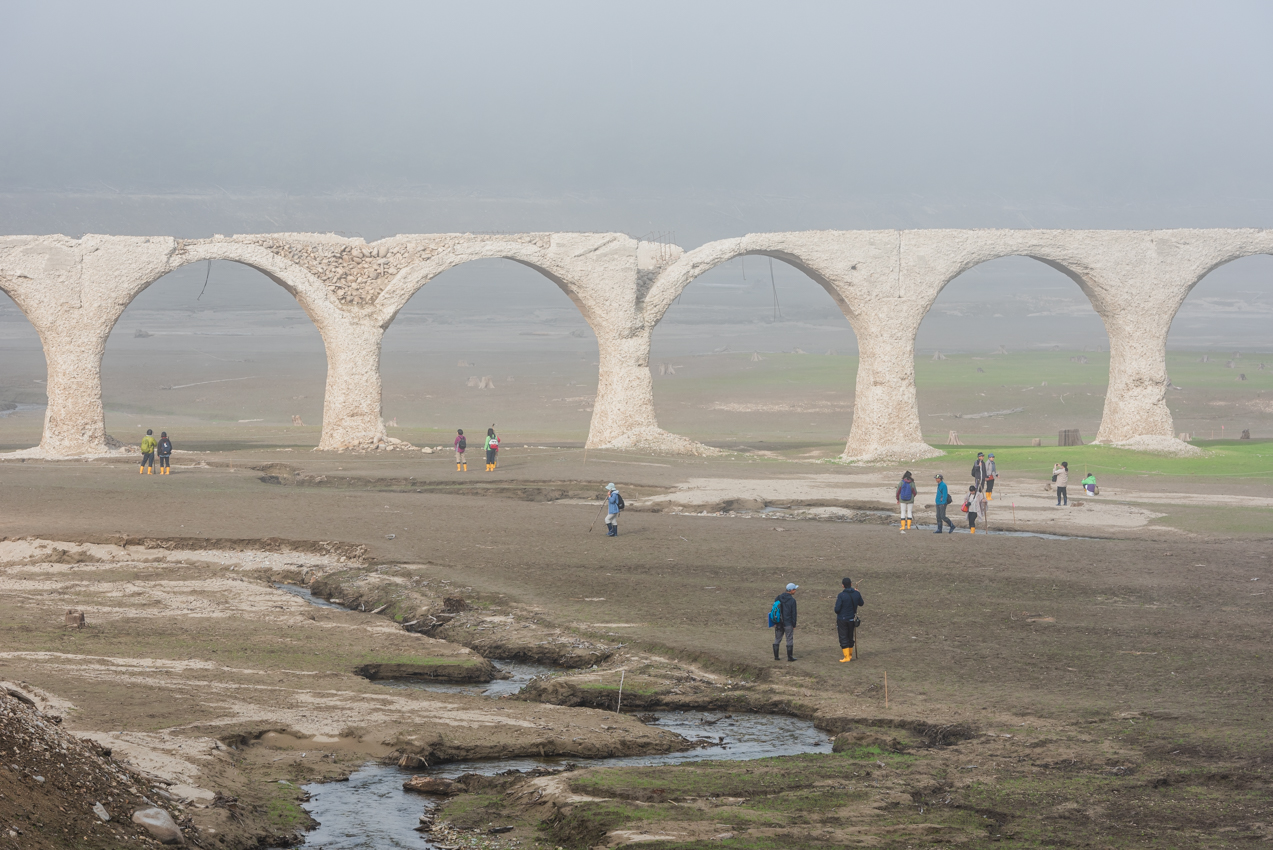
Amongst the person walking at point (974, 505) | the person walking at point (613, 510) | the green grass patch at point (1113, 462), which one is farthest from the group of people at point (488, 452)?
the person walking at point (974, 505)

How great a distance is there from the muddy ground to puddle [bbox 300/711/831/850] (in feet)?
0.68

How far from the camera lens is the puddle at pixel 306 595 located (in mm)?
15785

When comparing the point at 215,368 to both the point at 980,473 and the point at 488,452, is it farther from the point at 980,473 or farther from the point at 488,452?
the point at 980,473

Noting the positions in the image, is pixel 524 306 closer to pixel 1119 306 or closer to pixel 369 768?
pixel 1119 306

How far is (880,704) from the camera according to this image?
11109 millimetres

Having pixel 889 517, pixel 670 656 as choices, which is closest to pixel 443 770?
pixel 670 656

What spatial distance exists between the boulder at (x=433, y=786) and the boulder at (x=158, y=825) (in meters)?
2.13

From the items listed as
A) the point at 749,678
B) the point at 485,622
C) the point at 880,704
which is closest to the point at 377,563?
the point at 485,622

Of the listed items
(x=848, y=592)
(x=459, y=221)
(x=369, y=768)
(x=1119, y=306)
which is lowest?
(x=369, y=768)

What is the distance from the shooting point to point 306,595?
16.5 m

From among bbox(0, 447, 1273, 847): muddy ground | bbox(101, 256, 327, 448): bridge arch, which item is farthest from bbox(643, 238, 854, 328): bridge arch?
bbox(0, 447, 1273, 847): muddy ground

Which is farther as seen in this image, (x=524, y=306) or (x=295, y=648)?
(x=524, y=306)

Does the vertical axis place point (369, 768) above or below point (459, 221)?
below

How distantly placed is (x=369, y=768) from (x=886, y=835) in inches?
157
